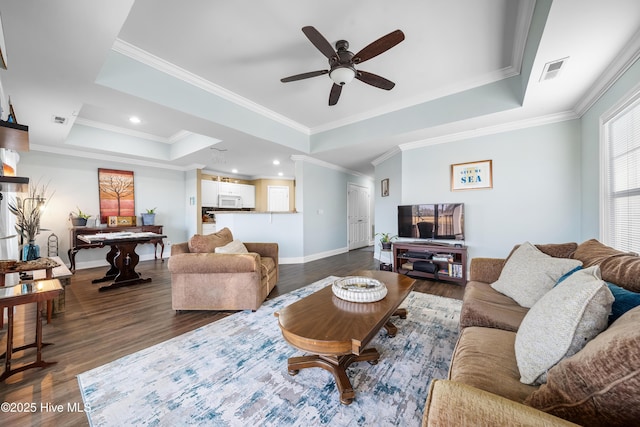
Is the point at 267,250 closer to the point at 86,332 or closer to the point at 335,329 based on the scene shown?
the point at 86,332

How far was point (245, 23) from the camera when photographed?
219 cm

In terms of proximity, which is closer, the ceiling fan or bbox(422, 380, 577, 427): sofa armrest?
bbox(422, 380, 577, 427): sofa armrest

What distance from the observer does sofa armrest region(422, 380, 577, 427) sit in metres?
0.62

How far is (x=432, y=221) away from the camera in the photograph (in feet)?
12.9

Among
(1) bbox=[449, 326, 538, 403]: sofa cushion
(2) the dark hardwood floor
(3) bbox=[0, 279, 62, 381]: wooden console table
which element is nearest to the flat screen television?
(2) the dark hardwood floor

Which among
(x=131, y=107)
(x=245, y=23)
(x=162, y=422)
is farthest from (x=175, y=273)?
(x=245, y=23)

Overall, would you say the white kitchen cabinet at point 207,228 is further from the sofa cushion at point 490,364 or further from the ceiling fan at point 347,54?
the sofa cushion at point 490,364

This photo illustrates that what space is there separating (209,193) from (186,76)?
459 centimetres

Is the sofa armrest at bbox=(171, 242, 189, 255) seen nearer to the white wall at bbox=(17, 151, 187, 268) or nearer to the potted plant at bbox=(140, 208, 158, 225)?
the potted plant at bbox=(140, 208, 158, 225)

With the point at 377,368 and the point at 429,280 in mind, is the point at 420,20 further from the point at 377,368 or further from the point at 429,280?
the point at 429,280

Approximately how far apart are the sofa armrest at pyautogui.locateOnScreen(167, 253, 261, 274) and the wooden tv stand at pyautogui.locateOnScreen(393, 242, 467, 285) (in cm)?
259

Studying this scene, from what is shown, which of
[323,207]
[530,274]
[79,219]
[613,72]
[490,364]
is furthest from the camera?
[323,207]

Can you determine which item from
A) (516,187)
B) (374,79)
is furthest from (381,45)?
(516,187)

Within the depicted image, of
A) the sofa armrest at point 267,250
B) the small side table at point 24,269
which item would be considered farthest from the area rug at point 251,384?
the sofa armrest at point 267,250
